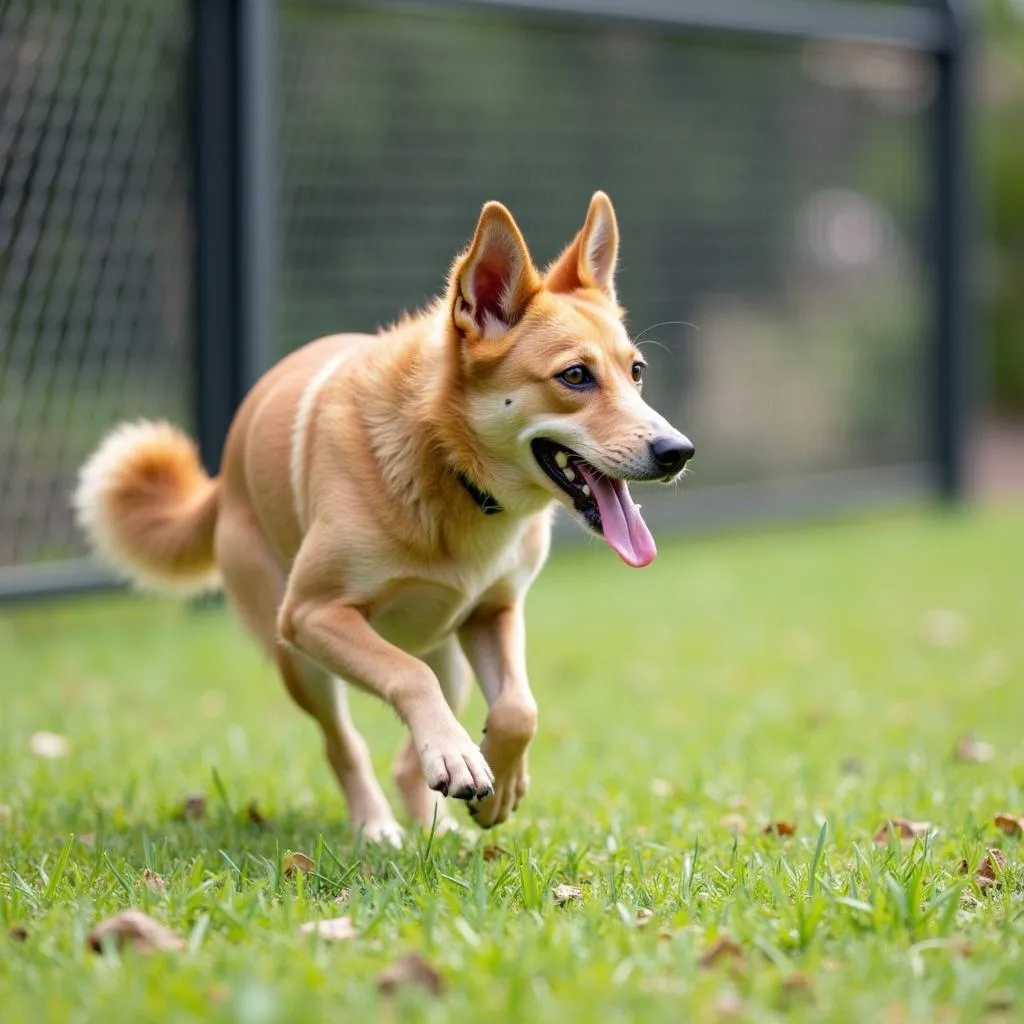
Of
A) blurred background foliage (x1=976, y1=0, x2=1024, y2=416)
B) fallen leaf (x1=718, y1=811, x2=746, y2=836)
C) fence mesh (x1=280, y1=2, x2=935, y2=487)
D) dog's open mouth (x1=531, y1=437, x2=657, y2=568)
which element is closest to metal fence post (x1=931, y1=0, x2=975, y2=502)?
fence mesh (x1=280, y1=2, x2=935, y2=487)

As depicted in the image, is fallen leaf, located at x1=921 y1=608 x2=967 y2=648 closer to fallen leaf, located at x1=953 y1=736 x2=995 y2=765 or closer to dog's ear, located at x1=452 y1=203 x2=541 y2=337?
fallen leaf, located at x1=953 y1=736 x2=995 y2=765

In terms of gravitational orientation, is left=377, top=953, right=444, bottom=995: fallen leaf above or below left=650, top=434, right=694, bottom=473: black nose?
below

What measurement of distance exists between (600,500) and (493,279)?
59 centimetres

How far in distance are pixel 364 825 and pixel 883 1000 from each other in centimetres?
183

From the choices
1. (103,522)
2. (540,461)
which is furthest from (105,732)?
(540,461)

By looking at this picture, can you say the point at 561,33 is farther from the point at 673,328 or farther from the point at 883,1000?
the point at 883,1000

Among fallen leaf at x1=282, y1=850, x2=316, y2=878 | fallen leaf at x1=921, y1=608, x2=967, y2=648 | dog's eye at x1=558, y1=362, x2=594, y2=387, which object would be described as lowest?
fallen leaf at x1=921, y1=608, x2=967, y2=648

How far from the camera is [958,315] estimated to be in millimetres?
11773

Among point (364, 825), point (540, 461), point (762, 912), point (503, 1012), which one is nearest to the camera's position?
point (503, 1012)

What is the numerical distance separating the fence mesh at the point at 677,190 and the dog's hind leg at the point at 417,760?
4.37m

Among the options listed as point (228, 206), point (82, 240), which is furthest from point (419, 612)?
point (228, 206)

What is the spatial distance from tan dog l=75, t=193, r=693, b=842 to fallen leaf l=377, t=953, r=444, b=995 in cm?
76

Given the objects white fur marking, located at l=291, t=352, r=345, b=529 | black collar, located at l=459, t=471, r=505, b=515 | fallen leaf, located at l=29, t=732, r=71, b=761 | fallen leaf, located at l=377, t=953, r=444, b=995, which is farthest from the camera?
fallen leaf, located at l=29, t=732, r=71, b=761

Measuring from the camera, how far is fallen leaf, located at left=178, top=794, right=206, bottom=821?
13.2 feet
